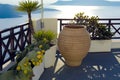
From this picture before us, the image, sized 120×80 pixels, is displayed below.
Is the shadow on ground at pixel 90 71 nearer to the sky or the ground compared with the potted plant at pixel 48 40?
nearer to the ground

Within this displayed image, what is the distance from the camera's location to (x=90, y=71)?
5020 mm

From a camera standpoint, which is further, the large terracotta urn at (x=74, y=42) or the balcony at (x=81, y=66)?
the large terracotta urn at (x=74, y=42)

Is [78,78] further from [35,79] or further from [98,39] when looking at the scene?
[98,39]

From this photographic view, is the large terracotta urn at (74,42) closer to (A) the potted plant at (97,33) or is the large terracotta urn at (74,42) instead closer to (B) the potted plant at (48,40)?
(B) the potted plant at (48,40)

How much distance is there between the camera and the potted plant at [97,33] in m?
6.52

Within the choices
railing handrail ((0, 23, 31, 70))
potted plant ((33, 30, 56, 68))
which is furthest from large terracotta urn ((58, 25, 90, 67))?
railing handrail ((0, 23, 31, 70))

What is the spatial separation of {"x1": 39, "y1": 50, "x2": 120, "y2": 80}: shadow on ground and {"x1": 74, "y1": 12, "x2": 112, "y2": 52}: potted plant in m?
0.60

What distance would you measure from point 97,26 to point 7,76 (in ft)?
14.3

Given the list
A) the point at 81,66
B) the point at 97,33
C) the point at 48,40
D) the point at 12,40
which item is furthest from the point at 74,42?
the point at 97,33

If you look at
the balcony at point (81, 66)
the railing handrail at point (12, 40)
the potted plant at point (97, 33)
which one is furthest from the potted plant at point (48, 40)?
the potted plant at point (97, 33)

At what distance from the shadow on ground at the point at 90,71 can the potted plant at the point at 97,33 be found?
0.60m

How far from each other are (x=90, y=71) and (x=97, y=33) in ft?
5.88

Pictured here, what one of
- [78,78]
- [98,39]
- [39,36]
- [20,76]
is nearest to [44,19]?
[39,36]

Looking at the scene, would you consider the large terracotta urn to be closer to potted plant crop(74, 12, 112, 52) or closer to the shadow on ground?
the shadow on ground
